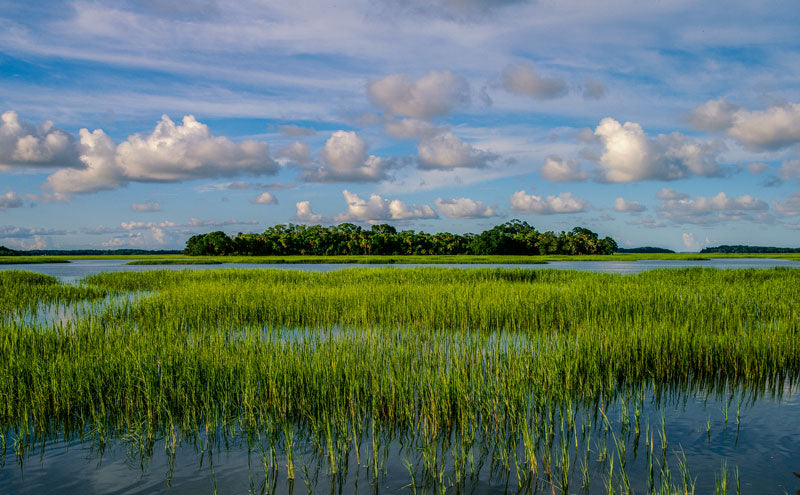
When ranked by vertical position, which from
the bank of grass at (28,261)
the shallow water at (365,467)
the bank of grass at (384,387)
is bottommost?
the bank of grass at (28,261)

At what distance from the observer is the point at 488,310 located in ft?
40.9

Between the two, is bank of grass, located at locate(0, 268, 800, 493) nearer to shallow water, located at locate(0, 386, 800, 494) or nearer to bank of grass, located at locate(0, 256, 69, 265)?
shallow water, located at locate(0, 386, 800, 494)

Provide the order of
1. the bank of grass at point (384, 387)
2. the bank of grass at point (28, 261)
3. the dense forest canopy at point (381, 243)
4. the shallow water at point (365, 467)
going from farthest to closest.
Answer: the dense forest canopy at point (381, 243), the bank of grass at point (28, 261), the bank of grass at point (384, 387), the shallow water at point (365, 467)

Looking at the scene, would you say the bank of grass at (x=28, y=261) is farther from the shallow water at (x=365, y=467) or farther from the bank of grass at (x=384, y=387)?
the shallow water at (x=365, y=467)

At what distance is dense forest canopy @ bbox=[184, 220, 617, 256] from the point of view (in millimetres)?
87938

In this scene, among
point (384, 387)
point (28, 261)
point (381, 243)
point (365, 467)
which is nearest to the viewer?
point (365, 467)

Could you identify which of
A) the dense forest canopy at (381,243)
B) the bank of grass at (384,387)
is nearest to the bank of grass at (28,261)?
the dense forest canopy at (381,243)

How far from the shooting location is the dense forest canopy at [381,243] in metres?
87.9

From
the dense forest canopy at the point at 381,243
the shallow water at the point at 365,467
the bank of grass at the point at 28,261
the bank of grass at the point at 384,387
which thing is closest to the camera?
the shallow water at the point at 365,467

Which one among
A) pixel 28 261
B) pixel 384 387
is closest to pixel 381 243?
pixel 28 261

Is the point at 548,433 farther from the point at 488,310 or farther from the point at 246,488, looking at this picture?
the point at 488,310

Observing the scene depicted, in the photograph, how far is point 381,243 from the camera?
3469 inches

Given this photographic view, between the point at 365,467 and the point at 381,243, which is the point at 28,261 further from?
the point at 365,467

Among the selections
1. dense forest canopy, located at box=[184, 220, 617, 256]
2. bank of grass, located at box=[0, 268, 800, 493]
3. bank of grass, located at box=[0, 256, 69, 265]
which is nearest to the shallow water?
bank of grass, located at box=[0, 268, 800, 493]
